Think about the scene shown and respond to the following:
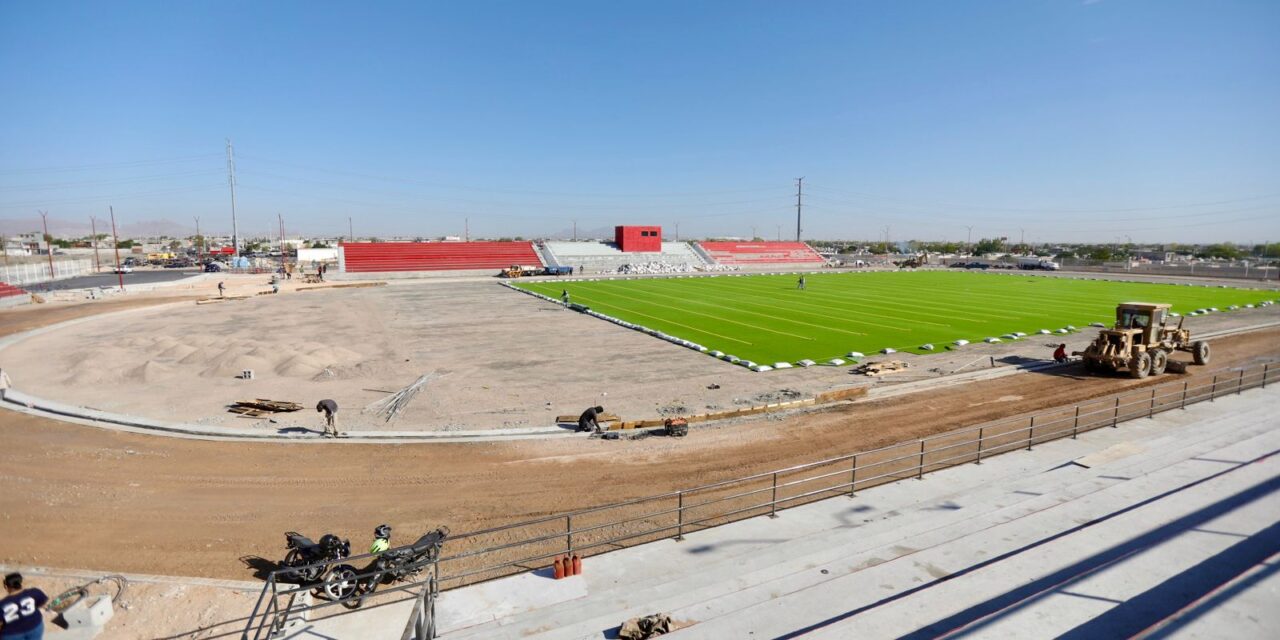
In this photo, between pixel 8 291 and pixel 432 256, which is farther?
pixel 432 256

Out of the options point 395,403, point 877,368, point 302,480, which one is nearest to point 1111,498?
point 877,368

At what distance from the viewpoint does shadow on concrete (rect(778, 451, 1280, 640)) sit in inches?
286

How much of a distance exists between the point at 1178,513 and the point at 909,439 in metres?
6.66

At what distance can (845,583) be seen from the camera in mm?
8797

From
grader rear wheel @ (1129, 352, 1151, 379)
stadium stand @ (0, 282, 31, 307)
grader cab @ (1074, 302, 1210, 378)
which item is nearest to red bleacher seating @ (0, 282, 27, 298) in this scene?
stadium stand @ (0, 282, 31, 307)

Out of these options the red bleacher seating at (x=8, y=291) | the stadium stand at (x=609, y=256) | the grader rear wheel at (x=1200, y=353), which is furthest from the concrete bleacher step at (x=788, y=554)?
the stadium stand at (x=609, y=256)

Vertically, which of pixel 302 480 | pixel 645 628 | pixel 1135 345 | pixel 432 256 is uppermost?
pixel 432 256

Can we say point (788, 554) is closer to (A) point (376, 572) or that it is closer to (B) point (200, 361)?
(A) point (376, 572)

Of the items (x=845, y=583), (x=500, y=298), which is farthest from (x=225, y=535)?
(x=500, y=298)

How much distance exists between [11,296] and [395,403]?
49000mm

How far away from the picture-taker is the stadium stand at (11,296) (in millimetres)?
45013

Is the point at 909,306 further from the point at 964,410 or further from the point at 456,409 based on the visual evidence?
the point at 456,409

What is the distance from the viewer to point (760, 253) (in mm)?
103125

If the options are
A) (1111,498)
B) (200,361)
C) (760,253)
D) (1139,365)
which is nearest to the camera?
(1111,498)
